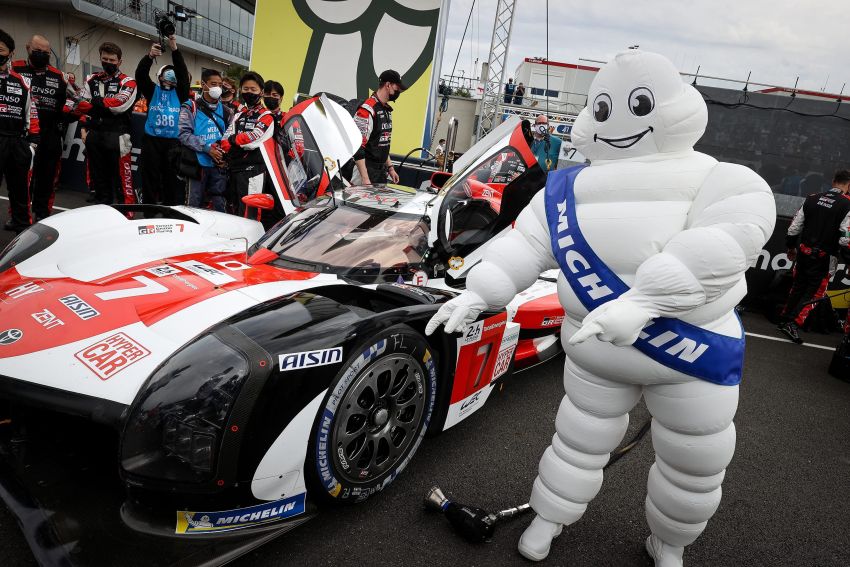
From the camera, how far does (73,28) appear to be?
23.8 m

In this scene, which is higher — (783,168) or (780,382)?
(783,168)

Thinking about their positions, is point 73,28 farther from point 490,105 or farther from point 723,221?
point 723,221

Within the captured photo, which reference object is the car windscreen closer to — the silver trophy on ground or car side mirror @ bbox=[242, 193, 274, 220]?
car side mirror @ bbox=[242, 193, 274, 220]

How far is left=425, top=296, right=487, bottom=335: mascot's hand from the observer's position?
1888 millimetres

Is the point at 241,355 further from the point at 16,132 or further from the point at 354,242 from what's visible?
the point at 16,132

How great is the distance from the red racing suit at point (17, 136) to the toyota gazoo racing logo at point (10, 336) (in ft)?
13.8

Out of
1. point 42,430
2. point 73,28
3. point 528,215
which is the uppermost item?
point 73,28

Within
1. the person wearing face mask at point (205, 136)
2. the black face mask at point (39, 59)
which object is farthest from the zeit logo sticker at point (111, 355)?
the black face mask at point (39, 59)

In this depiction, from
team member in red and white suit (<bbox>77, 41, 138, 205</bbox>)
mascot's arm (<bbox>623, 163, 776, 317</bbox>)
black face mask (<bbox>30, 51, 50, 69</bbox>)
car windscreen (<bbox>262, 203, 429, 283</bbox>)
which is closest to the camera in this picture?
mascot's arm (<bbox>623, 163, 776, 317</bbox>)

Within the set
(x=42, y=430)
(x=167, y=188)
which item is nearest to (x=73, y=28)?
(x=167, y=188)

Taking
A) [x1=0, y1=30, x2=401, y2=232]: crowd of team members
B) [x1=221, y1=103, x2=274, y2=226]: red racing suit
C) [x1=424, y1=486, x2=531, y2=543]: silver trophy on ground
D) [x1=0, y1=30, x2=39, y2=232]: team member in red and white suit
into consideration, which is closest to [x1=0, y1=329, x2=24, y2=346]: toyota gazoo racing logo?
[x1=424, y1=486, x2=531, y2=543]: silver trophy on ground

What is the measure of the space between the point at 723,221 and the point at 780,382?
11.2 feet

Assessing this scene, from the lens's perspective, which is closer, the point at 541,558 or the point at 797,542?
the point at 541,558

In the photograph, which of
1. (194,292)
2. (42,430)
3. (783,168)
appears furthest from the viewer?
(783,168)
